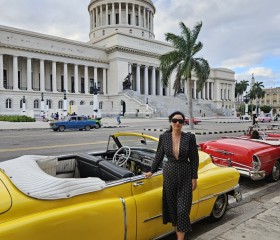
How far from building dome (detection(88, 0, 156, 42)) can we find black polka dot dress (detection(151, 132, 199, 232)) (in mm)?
81196

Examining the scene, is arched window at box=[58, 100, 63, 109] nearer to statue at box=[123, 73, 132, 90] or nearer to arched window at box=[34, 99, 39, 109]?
arched window at box=[34, 99, 39, 109]

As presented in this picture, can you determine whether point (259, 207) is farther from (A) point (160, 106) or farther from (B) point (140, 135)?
(A) point (160, 106)

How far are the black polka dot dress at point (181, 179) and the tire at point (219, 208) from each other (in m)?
1.28

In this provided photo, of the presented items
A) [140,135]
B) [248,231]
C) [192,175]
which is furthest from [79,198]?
[248,231]

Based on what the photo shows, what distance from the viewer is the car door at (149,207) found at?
3240 mm

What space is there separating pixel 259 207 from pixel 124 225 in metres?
3.29

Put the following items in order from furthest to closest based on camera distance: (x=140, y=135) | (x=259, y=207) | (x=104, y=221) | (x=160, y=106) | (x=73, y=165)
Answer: (x=160, y=106)
(x=259, y=207)
(x=140, y=135)
(x=73, y=165)
(x=104, y=221)

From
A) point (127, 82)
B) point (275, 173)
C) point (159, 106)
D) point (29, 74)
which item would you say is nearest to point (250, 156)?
point (275, 173)

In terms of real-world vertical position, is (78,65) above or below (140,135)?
above

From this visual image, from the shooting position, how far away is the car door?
3240 mm

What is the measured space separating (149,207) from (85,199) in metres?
0.83

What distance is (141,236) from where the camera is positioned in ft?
10.7

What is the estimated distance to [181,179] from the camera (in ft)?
10.8

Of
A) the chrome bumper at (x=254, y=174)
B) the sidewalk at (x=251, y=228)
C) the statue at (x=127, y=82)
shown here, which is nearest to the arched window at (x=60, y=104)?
the statue at (x=127, y=82)
